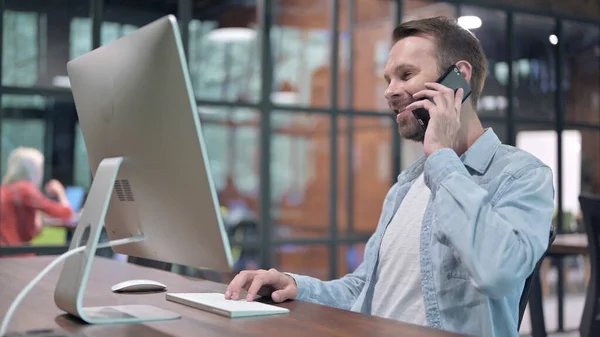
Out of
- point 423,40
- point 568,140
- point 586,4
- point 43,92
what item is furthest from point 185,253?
point 586,4

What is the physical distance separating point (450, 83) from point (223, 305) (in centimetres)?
76

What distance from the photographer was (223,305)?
1.42 m

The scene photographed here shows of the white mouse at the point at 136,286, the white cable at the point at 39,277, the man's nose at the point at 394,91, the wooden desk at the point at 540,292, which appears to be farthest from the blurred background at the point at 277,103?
the white cable at the point at 39,277

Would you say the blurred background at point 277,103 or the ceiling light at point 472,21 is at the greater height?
the ceiling light at point 472,21

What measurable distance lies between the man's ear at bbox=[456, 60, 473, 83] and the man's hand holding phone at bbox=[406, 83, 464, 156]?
117 mm

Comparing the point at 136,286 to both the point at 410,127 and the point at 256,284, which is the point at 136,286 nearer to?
the point at 256,284

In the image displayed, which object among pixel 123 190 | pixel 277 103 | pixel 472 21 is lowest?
pixel 123 190

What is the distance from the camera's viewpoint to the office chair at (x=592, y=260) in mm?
3189

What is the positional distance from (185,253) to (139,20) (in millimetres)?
3487

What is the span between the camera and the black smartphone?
1.71m

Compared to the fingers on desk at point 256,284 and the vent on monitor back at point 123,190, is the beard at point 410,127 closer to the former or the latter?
the fingers on desk at point 256,284

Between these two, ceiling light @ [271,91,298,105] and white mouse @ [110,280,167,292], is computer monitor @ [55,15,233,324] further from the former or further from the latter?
ceiling light @ [271,91,298,105]

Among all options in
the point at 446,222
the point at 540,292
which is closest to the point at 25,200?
the point at 540,292

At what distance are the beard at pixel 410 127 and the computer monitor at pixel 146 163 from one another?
0.71 m
